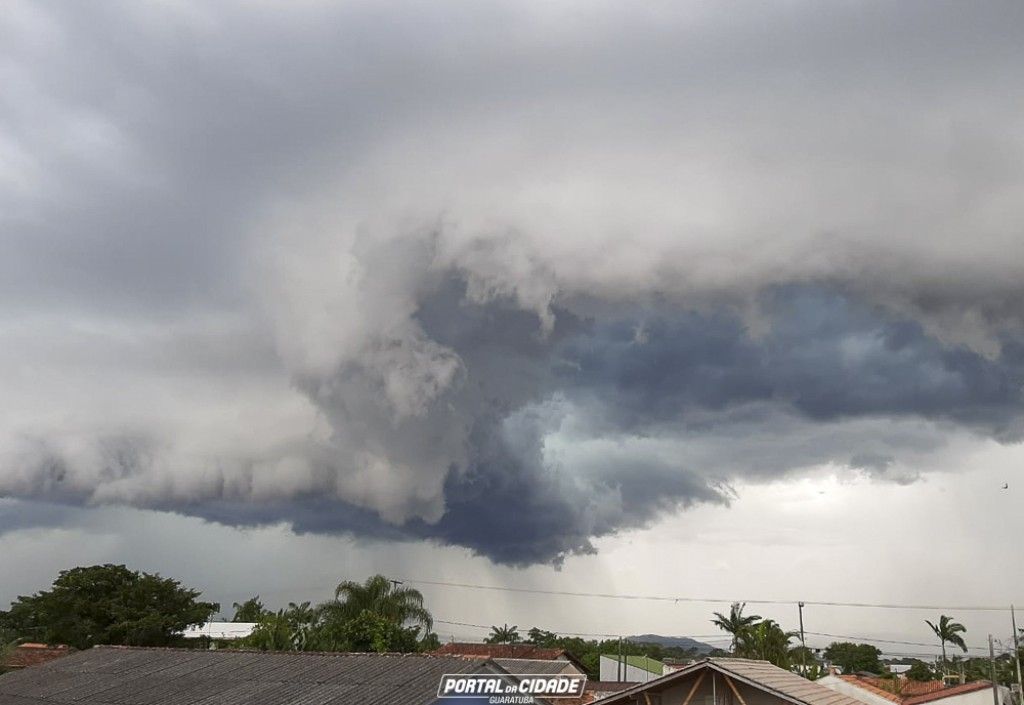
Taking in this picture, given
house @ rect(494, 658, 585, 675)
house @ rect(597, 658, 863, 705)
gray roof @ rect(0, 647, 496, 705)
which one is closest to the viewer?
gray roof @ rect(0, 647, 496, 705)

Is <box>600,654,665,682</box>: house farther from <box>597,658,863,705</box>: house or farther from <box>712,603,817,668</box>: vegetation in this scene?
<box>597,658,863,705</box>: house

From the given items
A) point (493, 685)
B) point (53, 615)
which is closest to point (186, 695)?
point (493, 685)

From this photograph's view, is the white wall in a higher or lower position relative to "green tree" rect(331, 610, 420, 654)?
lower

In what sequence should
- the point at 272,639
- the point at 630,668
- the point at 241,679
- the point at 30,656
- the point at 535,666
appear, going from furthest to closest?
the point at 630,668 → the point at 30,656 → the point at 535,666 → the point at 272,639 → the point at 241,679

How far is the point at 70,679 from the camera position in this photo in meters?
45.0

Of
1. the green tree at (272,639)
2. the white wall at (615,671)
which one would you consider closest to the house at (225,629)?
the white wall at (615,671)

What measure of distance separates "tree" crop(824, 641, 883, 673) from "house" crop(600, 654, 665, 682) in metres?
64.5

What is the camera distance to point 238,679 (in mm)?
36812

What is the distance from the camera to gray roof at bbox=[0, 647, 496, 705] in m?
31.8

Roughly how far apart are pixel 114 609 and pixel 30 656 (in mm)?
12734

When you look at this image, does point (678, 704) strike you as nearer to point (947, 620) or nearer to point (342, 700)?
point (342, 700)

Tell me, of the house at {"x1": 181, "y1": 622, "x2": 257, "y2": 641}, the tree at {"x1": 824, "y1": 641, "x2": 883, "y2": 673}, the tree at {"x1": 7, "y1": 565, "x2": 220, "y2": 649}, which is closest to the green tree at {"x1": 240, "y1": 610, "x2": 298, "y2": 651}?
the tree at {"x1": 7, "y1": 565, "x2": 220, "y2": 649}

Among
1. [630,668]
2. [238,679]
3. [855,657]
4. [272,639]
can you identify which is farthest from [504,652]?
[855,657]

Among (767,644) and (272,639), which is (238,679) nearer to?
(272,639)
